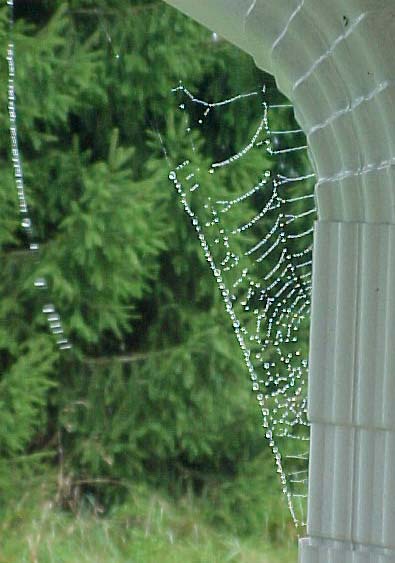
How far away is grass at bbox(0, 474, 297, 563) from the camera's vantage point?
328cm

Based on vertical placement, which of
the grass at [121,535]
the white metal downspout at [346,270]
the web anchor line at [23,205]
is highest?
the web anchor line at [23,205]

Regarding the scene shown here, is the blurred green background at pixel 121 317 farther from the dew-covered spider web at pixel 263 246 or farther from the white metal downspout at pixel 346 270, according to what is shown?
the white metal downspout at pixel 346 270

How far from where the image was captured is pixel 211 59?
11.7 ft

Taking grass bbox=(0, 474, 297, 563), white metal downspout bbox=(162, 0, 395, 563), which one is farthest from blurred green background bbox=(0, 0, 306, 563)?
white metal downspout bbox=(162, 0, 395, 563)

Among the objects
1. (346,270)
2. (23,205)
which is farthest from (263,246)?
(346,270)

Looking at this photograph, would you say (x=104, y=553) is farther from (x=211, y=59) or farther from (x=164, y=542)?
(x=211, y=59)

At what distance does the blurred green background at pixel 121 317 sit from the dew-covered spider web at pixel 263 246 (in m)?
0.05

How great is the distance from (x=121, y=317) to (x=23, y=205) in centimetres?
46

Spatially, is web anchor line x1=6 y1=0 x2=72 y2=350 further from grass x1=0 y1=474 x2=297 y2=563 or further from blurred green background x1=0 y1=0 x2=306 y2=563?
grass x1=0 y1=474 x2=297 y2=563

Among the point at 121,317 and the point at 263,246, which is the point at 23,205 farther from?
the point at 263,246

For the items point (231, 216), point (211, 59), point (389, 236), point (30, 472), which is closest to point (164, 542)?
point (30, 472)

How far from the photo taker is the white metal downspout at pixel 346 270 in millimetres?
695

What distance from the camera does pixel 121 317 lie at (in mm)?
3533

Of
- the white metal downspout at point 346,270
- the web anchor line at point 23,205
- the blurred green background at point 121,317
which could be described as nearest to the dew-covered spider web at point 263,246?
the blurred green background at point 121,317
